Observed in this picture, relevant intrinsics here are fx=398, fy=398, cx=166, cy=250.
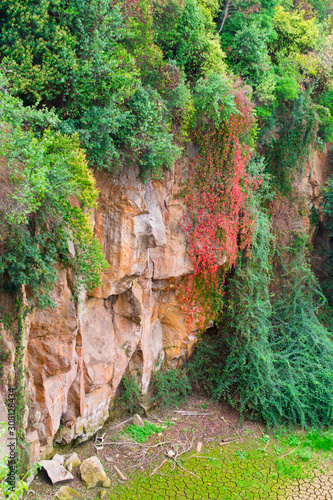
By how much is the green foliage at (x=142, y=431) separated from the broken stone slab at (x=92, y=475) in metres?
1.25

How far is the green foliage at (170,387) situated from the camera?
9258mm

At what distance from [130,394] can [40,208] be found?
521 centimetres

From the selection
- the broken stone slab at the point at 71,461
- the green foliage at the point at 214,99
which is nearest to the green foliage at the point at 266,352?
the green foliage at the point at 214,99

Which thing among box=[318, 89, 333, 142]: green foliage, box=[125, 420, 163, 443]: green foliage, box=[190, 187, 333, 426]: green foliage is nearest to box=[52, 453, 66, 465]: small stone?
box=[125, 420, 163, 443]: green foliage

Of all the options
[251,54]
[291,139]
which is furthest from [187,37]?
[291,139]

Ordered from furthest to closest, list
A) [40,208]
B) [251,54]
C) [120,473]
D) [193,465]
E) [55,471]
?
[251,54] < [193,465] < [120,473] < [55,471] < [40,208]

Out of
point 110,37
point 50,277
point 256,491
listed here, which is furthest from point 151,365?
point 110,37

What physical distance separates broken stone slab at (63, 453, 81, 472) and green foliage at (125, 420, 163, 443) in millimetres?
1396

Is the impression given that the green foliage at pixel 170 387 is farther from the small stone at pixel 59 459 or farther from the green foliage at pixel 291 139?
the green foliage at pixel 291 139

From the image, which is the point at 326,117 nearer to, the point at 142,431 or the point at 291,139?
the point at 291,139

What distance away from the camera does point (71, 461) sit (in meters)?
6.86

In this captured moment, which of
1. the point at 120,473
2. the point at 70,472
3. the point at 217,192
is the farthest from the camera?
the point at 217,192

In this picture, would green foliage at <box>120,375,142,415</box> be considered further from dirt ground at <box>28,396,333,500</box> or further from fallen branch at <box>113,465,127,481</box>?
fallen branch at <box>113,465,127,481</box>

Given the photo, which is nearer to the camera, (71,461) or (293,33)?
(71,461)
